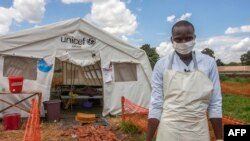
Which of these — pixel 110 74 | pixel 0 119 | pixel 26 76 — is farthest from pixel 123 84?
pixel 0 119

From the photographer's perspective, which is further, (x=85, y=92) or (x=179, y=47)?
(x=85, y=92)

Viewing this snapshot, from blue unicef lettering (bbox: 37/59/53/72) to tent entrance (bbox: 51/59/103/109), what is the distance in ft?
7.36

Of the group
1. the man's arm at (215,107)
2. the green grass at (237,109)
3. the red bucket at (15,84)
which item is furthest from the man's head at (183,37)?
the green grass at (237,109)

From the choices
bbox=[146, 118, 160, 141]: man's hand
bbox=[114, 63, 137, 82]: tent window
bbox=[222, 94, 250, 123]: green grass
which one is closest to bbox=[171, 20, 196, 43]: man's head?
bbox=[146, 118, 160, 141]: man's hand

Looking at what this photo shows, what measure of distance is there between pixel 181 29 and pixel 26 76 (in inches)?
359

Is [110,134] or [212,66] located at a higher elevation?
[212,66]

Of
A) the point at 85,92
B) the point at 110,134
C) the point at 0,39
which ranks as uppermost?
the point at 0,39

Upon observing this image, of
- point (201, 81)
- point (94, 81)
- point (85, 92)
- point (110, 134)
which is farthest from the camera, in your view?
point (94, 81)

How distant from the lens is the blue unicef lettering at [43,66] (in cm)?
1129

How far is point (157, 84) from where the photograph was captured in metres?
2.87

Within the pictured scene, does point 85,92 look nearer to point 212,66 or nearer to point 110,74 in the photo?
point 110,74

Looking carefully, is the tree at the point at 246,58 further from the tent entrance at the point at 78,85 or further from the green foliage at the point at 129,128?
the green foliage at the point at 129,128

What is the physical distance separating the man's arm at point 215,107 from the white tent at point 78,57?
353 inches

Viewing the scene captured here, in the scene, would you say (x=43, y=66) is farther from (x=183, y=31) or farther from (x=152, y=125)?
(x=183, y=31)
